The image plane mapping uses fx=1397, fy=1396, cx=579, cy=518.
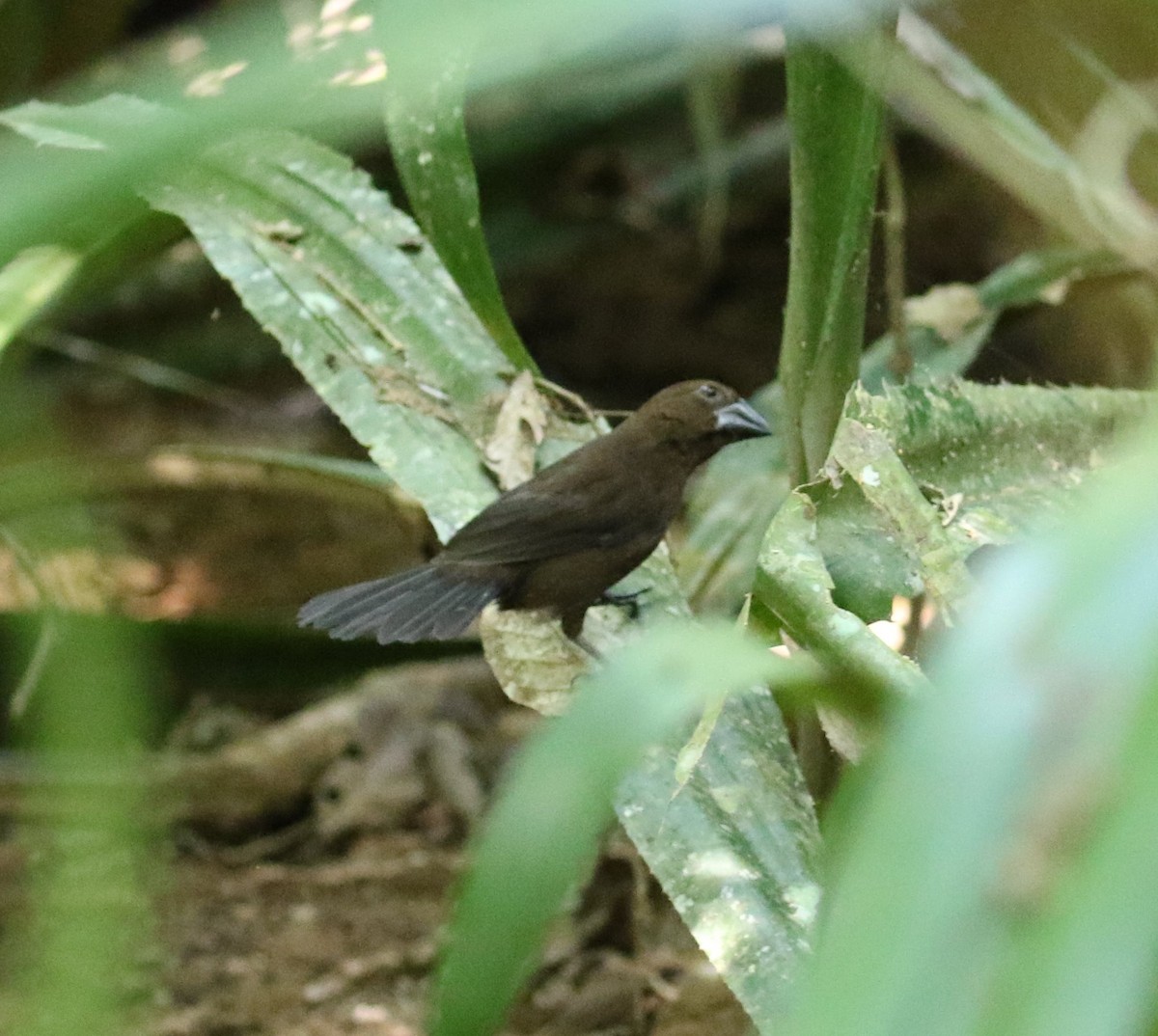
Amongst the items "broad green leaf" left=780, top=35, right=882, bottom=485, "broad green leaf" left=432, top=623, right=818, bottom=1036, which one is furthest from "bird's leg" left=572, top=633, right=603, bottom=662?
"broad green leaf" left=432, top=623, right=818, bottom=1036

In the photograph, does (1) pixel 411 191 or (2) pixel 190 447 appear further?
(2) pixel 190 447

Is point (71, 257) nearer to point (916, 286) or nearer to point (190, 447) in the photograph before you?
point (190, 447)

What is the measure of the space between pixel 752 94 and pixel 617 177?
717 mm

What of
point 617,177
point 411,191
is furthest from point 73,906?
point 617,177

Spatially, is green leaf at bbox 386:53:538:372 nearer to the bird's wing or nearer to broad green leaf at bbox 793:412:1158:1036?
the bird's wing

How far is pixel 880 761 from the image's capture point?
14.1 inches

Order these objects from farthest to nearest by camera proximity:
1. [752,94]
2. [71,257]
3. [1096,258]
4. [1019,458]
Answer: [752,94]
[1096,258]
[1019,458]
[71,257]

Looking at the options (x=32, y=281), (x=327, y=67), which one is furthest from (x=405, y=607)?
(x=327, y=67)

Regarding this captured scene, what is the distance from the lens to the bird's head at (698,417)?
208cm

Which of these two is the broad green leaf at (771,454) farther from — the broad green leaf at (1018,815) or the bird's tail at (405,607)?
the broad green leaf at (1018,815)

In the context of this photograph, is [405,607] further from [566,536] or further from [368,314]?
[368,314]

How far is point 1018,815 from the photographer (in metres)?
0.31

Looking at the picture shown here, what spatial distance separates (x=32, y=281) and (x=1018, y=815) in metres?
0.90

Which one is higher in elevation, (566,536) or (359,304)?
(359,304)
